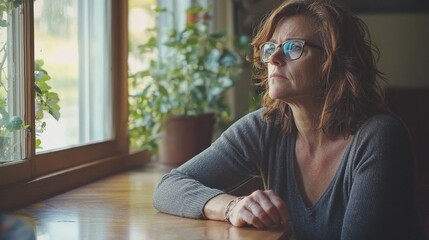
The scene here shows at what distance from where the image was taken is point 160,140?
2477 millimetres

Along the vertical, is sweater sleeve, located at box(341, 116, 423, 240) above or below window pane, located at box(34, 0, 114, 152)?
below

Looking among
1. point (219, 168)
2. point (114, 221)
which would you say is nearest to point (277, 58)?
point (219, 168)

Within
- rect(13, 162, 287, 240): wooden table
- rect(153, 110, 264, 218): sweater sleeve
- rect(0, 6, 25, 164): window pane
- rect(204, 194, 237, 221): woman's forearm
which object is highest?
rect(0, 6, 25, 164): window pane

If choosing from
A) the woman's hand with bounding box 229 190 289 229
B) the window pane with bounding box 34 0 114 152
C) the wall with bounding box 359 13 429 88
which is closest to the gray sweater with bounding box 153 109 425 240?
the woman's hand with bounding box 229 190 289 229

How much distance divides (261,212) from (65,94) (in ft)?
2.83

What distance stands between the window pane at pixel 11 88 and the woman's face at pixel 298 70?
64 centimetres

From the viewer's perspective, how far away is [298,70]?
5.00 feet

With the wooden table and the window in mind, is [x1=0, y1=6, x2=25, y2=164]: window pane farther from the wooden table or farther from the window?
the wooden table

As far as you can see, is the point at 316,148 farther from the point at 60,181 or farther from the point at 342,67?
the point at 60,181

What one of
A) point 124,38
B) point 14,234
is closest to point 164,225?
point 14,234

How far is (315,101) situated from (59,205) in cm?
70

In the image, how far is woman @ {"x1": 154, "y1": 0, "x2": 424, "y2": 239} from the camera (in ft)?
4.53

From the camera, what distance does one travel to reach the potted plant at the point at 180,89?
2432mm

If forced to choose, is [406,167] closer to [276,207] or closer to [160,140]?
[276,207]
